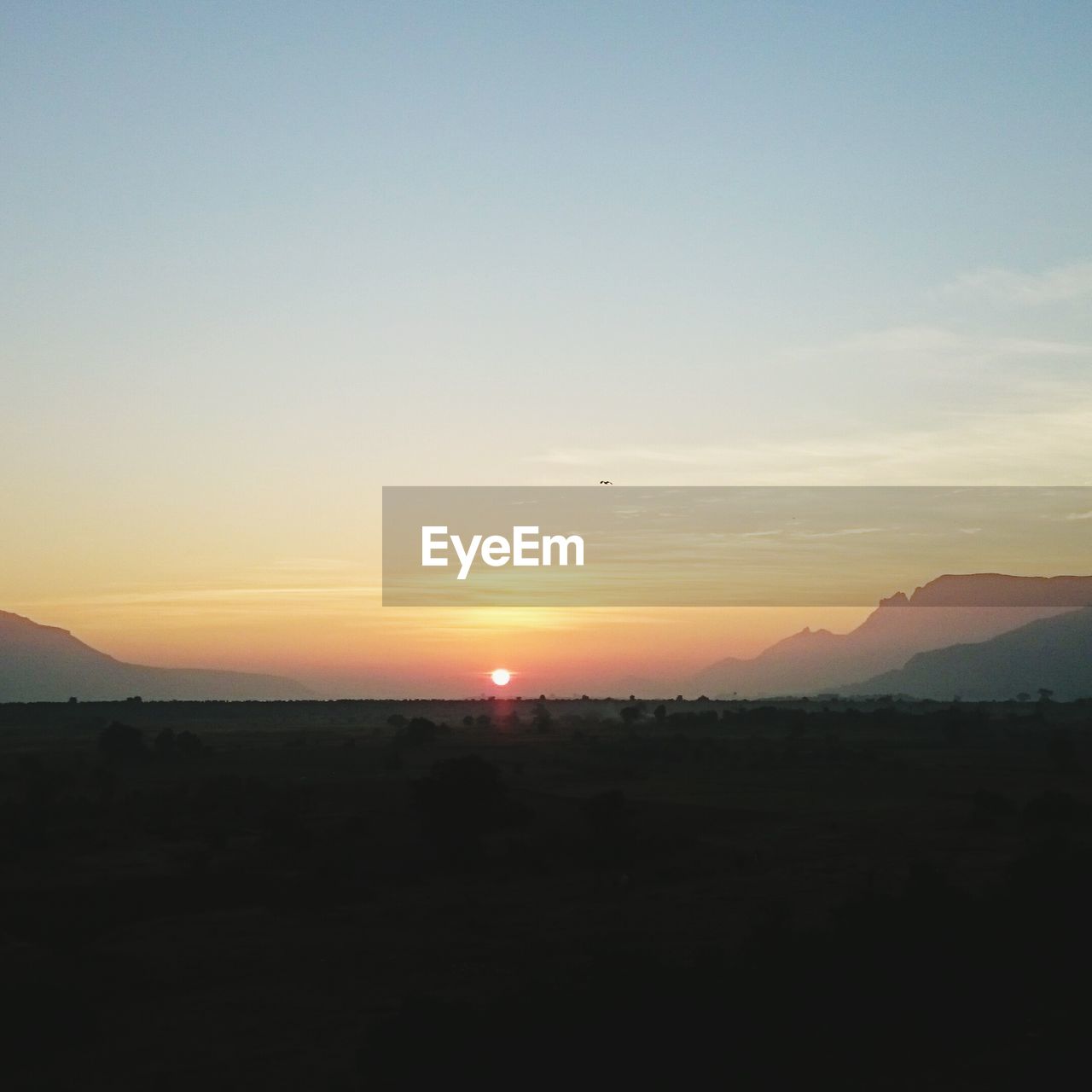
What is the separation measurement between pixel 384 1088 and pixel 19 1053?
35.0 ft

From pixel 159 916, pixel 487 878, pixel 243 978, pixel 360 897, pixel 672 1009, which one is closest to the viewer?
pixel 672 1009

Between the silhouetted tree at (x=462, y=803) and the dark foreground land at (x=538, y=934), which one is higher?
the silhouetted tree at (x=462, y=803)

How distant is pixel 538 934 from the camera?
37781 mm

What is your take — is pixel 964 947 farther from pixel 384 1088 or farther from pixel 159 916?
pixel 159 916

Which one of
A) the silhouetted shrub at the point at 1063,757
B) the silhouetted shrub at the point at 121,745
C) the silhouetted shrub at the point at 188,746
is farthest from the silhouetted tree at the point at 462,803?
the silhouetted shrub at the point at 1063,757

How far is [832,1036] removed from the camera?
24.2 metres

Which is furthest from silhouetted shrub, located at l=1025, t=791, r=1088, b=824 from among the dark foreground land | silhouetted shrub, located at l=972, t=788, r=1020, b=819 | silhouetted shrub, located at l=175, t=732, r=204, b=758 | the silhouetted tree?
silhouetted shrub, located at l=175, t=732, r=204, b=758

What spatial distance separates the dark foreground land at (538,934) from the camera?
903 inches

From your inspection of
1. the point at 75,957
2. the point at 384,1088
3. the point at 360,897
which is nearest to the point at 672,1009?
the point at 384,1088

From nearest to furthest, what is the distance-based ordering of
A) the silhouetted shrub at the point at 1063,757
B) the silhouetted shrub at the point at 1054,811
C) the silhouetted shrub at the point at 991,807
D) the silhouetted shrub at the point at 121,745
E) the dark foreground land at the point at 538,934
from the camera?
the dark foreground land at the point at 538,934 < the silhouetted shrub at the point at 1054,811 < the silhouetted shrub at the point at 991,807 < the silhouetted shrub at the point at 1063,757 < the silhouetted shrub at the point at 121,745

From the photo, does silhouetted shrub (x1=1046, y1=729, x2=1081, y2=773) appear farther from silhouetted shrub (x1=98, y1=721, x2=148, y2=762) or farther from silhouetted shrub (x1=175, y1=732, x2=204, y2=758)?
silhouetted shrub (x1=98, y1=721, x2=148, y2=762)

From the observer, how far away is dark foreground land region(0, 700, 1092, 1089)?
22938mm

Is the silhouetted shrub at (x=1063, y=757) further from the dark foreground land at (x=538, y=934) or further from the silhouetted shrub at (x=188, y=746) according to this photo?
the silhouetted shrub at (x=188, y=746)

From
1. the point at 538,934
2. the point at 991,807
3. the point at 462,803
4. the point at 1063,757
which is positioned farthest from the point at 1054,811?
the point at 1063,757
